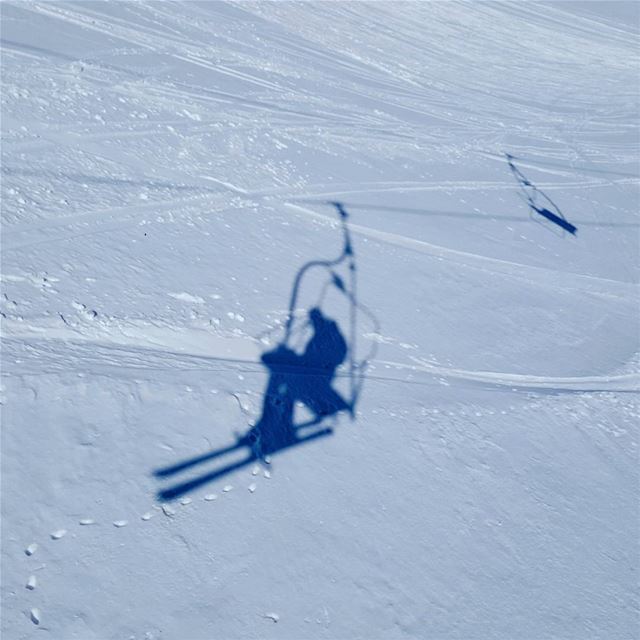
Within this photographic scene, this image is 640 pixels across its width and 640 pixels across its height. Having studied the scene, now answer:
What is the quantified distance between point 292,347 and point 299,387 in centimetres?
45

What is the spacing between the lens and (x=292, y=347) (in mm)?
5227

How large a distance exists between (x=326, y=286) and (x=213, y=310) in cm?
118

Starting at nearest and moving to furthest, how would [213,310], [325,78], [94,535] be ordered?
[94,535] < [213,310] < [325,78]

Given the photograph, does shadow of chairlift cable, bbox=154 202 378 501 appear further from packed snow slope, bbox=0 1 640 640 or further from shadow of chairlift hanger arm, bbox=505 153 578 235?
shadow of chairlift hanger arm, bbox=505 153 578 235

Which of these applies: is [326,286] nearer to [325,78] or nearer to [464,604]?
[464,604]

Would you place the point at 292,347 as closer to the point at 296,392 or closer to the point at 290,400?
the point at 296,392

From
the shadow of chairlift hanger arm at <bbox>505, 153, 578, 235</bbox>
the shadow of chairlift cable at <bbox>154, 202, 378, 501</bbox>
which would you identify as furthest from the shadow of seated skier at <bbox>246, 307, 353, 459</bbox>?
the shadow of chairlift hanger arm at <bbox>505, 153, 578, 235</bbox>

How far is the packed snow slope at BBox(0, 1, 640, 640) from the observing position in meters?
3.62

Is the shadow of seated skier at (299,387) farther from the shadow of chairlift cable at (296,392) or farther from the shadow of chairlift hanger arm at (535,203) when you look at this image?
the shadow of chairlift hanger arm at (535,203)

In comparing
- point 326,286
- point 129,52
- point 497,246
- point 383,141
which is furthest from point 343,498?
point 129,52

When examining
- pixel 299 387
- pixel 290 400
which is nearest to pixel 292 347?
pixel 299 387

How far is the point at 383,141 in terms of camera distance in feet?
31.2

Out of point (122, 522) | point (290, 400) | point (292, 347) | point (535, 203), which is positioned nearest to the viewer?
point (122, 522)

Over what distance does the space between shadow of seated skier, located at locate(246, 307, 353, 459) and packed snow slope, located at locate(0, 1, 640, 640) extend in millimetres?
94
